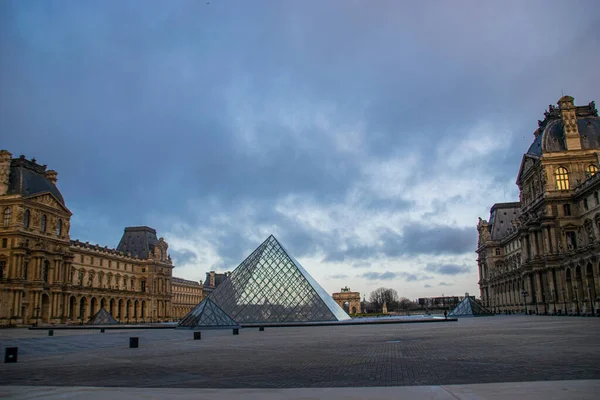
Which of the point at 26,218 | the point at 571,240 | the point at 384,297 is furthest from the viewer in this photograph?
the point at 384,297

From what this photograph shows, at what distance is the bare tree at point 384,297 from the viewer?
164750mm

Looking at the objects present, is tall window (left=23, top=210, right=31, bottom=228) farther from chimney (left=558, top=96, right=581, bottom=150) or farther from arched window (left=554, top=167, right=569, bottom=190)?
chimney (left=558, top=96, right=581, bottom=150)

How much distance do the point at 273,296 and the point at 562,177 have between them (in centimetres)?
3195

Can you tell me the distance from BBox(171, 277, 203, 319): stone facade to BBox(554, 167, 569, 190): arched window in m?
82.5

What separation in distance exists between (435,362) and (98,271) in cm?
7382

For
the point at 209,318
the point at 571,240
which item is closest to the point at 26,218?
the point at 209,318

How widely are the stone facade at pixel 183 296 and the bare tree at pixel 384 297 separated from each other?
6708 cm

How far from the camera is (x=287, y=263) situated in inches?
1753

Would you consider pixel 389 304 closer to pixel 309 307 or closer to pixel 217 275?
pixel 217 275

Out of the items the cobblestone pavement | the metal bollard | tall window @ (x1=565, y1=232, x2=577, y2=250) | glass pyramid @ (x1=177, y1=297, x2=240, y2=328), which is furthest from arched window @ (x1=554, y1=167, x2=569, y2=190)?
the metal bollard

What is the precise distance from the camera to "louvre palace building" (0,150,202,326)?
173 ft

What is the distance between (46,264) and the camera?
58.2 meters

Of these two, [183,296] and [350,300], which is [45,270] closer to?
[183,296]

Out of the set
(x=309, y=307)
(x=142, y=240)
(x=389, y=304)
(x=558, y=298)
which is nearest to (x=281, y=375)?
(x=309, y=307)
